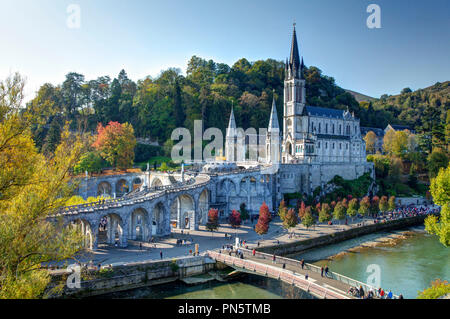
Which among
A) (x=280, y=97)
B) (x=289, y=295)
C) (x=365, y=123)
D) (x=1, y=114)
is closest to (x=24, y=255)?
(x=1, y=114)

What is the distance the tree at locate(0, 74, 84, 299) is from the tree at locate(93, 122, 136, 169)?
47889mm

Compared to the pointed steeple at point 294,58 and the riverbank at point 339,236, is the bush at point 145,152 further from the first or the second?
the riverbank at point 339,236

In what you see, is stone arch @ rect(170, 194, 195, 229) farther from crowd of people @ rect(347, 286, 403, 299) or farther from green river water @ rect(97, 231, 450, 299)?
crowd of people @ rect(347, 286, 403, 299)

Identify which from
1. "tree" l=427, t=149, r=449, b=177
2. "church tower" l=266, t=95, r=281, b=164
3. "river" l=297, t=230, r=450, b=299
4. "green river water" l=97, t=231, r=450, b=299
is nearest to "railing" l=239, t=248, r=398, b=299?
"green river water" l=97, t=231, r=450, b=299

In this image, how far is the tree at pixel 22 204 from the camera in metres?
8.87

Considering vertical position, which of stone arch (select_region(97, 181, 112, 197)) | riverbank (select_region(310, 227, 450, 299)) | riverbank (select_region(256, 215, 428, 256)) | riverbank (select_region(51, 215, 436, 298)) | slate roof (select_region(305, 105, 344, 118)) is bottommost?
riverbank (select_region(310, 227, 450, 299))

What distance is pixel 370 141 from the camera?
266ft

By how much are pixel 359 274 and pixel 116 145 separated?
141 ft

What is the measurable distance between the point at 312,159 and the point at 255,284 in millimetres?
38033

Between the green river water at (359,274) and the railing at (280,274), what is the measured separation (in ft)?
4.73

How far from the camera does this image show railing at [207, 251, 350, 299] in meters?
19.0

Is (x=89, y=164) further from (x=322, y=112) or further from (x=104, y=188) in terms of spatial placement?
(x=322, y=112)

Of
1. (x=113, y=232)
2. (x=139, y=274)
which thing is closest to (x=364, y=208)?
(x=113, y=232)

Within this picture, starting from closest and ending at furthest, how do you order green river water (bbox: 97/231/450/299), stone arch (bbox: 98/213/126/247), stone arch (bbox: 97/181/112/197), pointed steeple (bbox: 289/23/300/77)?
1. green river water (bbox: 97/231/450/299)
2. stone arch (bbox: 98/213/126/247)
3. stone arch (bbox: 97/181/112/197)
4. pointed steeple (bbox: 289/23/300/77)
